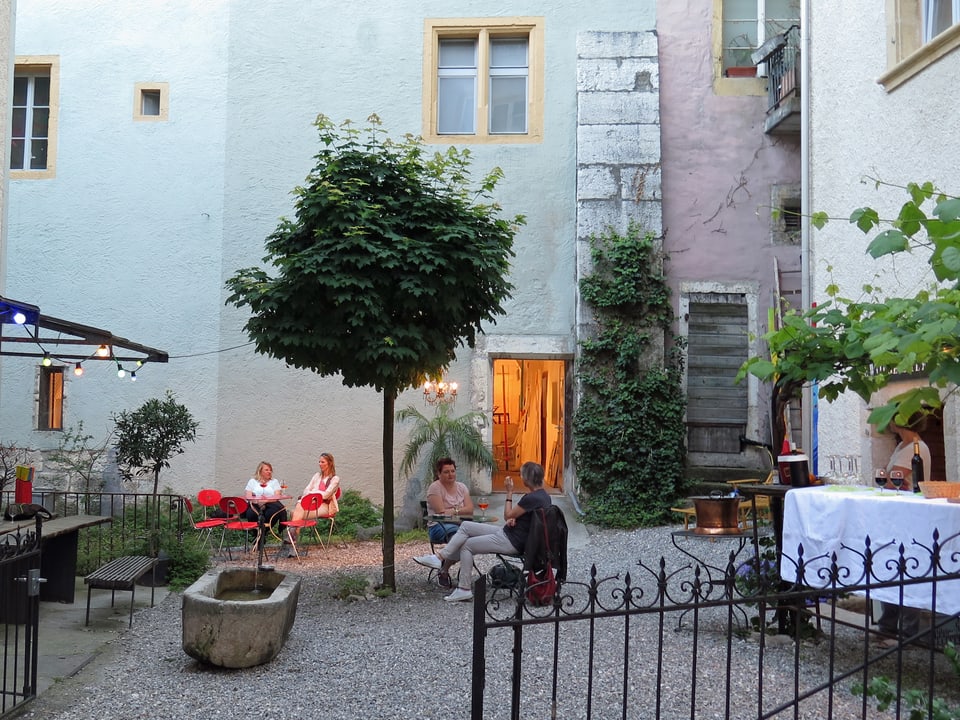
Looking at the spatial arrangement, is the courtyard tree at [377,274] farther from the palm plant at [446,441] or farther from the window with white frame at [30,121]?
the window with white frame at [30,121]

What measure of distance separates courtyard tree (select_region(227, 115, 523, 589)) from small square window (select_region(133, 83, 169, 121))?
6.95 metres

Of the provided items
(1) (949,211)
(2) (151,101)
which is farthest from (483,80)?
(1) (949,211)

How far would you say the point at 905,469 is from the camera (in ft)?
24.3

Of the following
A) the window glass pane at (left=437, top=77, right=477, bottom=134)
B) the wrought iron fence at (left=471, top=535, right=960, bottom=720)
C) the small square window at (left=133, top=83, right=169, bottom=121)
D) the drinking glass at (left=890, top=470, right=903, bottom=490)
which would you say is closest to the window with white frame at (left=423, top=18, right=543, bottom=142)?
the window glass pane at (left=437, top=77, right=477, bottom=134)

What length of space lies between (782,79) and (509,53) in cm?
Result: 413

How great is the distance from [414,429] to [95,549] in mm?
4732

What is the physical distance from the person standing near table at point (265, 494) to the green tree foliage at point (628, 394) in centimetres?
424

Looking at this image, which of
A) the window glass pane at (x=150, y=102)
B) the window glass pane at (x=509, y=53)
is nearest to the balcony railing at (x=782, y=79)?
the window glass pane at (x=509, y=53)

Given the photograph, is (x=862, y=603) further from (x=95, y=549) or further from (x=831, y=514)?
(x=95, y=549)

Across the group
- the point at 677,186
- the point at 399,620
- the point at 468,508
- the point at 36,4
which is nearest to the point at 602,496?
the point at 468,508

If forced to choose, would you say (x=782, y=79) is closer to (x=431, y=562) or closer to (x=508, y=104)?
(x=508, y=104)

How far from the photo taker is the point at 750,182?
14.2 metres

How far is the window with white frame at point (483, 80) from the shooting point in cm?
1441

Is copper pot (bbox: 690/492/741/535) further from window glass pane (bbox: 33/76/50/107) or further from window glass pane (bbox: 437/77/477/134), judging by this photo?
window glass pane (bbox: 33/76/50/107)
